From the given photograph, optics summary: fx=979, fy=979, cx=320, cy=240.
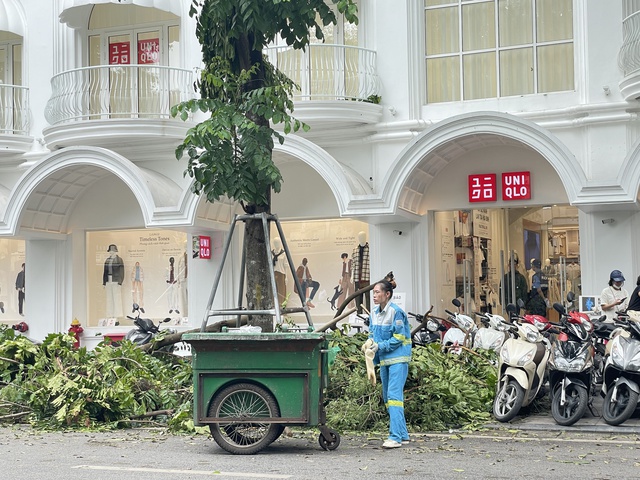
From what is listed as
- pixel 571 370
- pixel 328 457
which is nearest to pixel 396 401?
pixel 328 457

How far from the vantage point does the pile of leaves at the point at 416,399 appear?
11094mm

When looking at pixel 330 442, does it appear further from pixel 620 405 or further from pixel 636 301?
pixel 636 301

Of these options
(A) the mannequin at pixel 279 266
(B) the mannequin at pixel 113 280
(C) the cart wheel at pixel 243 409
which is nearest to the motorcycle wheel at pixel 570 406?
(C) the cart wheel at pixel 243 409

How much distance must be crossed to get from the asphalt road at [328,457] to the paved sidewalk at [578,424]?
119 millimetres

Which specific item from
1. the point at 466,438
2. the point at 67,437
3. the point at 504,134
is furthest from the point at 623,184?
the point at 67,437

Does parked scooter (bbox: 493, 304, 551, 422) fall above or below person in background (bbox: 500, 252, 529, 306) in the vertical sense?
below

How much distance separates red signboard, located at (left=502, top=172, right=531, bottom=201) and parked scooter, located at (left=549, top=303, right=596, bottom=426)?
21.2 ft

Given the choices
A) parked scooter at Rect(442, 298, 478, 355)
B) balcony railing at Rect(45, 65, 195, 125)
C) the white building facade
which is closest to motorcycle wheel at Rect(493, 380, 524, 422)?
parked scooter at Rect(442, 298, 478, 355)

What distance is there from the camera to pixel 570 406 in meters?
11.3

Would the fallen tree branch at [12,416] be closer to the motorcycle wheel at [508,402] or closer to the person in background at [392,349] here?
the person in background at [392,349]

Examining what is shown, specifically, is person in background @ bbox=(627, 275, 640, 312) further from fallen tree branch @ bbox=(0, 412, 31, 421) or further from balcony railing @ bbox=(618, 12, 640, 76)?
fallen tree branch @ bbox=(0, 412, 31, 421)

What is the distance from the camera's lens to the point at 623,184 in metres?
15.5

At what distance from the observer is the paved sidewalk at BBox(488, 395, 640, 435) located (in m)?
10.9

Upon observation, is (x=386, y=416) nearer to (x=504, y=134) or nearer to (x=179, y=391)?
(x=179, y=391)
